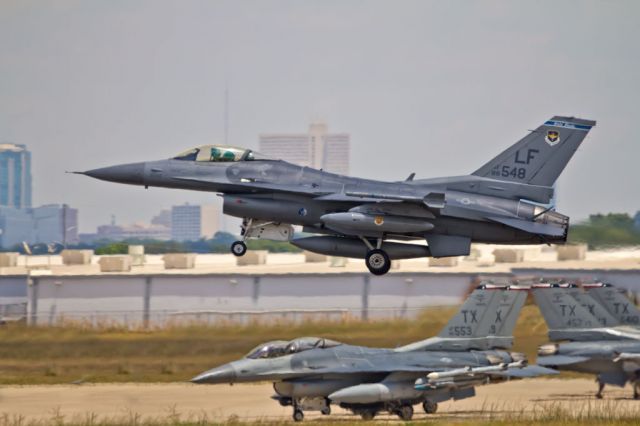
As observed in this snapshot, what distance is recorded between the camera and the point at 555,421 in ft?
109

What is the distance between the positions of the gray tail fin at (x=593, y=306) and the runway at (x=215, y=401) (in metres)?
1.93

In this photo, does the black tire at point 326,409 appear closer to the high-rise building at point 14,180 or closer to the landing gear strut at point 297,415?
the landing gear strut at point 297,415

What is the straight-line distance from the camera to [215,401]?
130 ft

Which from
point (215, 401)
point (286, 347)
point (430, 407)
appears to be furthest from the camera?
point (215, 401)

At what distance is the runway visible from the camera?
36.9 metres

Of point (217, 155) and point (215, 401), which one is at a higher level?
point (217, 155)

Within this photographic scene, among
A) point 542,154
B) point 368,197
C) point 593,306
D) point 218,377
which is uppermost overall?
point 542,154

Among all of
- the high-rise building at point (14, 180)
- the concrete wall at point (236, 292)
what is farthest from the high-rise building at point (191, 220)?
the concrete wall at point (236, 292)

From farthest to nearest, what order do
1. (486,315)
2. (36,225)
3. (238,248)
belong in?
(36,225), (486,315), (238,248)

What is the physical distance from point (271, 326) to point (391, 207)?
14.2 m

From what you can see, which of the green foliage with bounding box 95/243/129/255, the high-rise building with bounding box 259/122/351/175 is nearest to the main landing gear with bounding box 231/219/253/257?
the green foliage with bounding box 95/243/129/255

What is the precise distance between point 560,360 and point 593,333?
1826 mm

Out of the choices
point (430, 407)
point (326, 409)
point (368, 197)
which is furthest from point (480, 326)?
point (368, 197)

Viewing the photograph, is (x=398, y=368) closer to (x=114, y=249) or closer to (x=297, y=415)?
(x=297, y=415)
